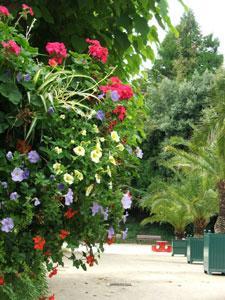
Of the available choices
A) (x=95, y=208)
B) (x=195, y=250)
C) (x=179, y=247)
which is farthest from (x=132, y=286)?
(x=179, y=247)

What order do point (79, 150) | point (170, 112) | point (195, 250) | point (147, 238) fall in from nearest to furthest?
point (79, 150)
point (195, 250)
point (147, 238)
point (170, 112)

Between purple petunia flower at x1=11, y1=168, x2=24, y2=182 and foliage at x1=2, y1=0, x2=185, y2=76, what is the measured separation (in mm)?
1952

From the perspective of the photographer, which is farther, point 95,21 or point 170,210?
point 170,210

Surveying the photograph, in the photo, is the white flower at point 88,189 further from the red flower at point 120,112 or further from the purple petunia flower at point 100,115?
the red flower at point 120,112

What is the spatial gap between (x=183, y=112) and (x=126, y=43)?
36716 mm

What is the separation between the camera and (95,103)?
133 inches

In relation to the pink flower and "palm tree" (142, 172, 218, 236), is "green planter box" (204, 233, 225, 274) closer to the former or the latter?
"palm tree" (142, 172, 218, 236)

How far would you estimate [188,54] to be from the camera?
53562mm

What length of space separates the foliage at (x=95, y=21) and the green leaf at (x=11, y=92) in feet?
5.62

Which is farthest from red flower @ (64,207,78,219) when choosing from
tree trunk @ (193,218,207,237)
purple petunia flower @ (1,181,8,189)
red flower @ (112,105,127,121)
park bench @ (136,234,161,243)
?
park bench @ (136,234,161,243)

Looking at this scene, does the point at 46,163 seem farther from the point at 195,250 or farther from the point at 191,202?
the point at 191,202

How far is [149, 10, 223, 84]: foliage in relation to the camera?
170 feet

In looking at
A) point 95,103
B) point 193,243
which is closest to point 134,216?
point 193,243

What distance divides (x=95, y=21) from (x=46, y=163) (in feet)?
6.86
